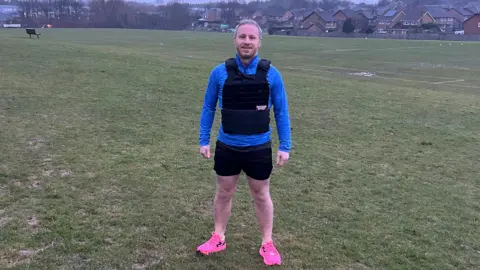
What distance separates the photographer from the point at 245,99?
11.4ft

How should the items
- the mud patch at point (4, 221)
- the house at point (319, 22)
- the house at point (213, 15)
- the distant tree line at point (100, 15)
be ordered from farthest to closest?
1. the house at point (213, 15)
2. the distant tree line at point (100, 15)
3. the house at point (319, 22)
4. the mud patch at point (4, 221)

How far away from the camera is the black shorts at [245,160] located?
356cm

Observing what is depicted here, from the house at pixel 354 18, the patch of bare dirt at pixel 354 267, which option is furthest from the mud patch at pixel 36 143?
the house at pixel 354 18

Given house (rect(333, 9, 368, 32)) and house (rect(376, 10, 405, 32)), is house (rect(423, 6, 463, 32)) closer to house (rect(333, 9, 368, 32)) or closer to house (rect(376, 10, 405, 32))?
house (rect(376, 10, 405, 32))

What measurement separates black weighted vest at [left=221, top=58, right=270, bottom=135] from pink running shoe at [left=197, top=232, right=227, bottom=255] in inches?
37.3

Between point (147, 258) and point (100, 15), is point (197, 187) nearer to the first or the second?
point (147, 258)

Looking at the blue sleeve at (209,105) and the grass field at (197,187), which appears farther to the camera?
the grass field at (197,187)

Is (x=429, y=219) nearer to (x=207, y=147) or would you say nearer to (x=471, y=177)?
(x=471, y=177)

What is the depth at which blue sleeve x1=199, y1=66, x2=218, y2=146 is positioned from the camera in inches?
139

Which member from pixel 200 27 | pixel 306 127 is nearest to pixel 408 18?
pixel 200 27

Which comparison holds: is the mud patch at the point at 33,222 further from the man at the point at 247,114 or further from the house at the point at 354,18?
the house at the point at 354,18

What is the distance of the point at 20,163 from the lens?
5.70 metres

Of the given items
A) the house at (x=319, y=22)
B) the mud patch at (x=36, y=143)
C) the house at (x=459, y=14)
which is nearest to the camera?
the mud patch at (x=36, y=143)

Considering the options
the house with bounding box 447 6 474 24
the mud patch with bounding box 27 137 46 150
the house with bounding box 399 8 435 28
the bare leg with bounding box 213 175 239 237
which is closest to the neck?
the bare leg with bounding box 213 175 239 237
